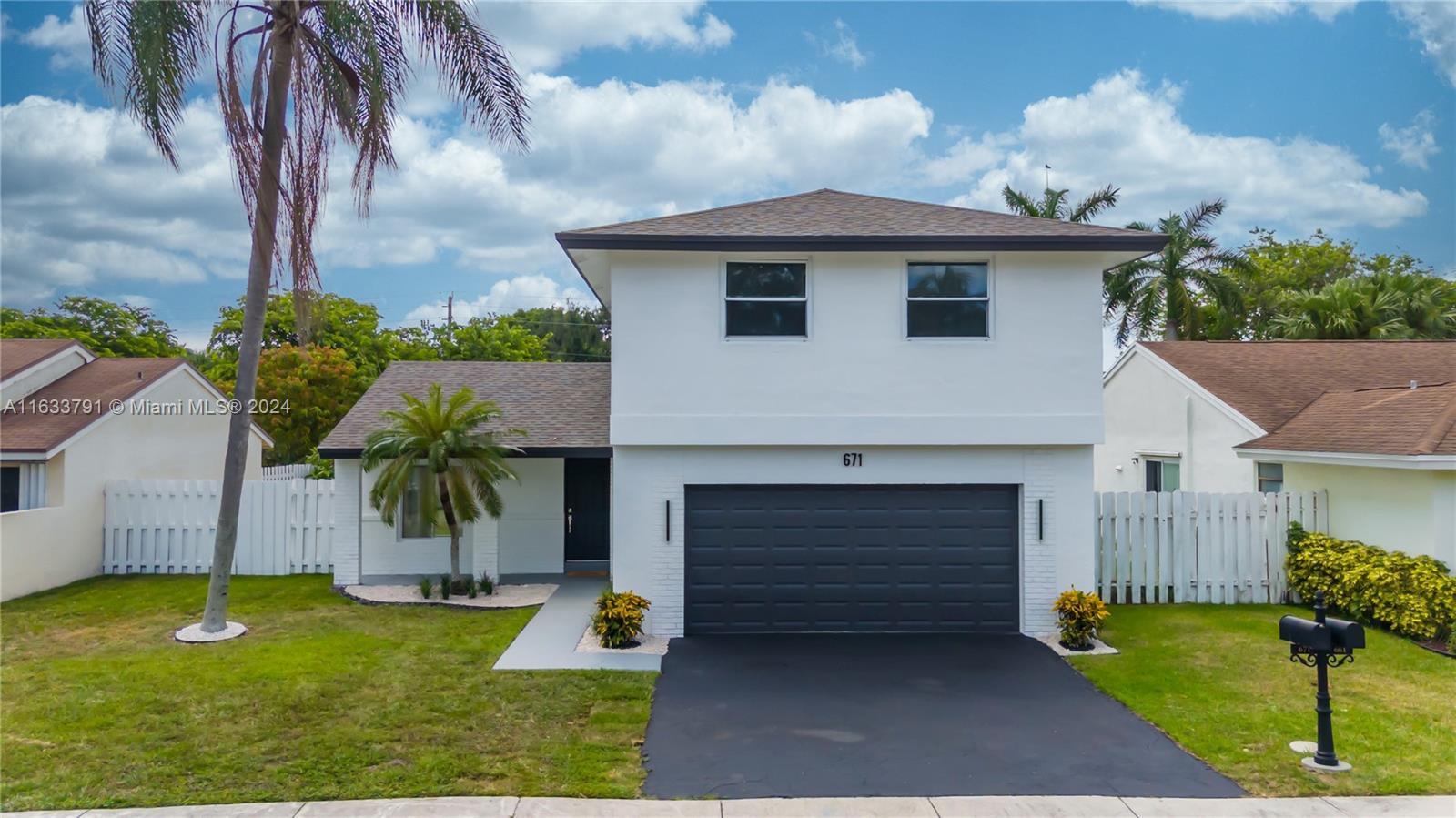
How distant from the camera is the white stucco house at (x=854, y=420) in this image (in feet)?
34.1

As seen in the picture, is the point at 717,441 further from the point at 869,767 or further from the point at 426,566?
the point at 426,566

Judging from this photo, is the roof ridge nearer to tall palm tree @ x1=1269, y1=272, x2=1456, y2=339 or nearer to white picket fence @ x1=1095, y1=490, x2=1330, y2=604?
white picket fence @ x1=1095, y1=490, x2=1330, y2=604

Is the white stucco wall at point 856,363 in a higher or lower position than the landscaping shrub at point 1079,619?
higher

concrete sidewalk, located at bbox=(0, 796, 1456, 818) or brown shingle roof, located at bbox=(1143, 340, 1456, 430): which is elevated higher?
brown shingle roof, located at bbox=(1143, 340, 1456, 430)

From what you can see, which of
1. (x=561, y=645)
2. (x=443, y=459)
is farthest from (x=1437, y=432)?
(x=443, y=459)

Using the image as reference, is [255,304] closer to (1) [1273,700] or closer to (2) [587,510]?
(2) [587,510]

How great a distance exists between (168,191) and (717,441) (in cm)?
1492

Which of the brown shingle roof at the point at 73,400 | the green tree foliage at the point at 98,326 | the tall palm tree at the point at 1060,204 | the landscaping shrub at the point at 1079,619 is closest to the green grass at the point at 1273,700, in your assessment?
the landscaping shrub at the point at 1079,619

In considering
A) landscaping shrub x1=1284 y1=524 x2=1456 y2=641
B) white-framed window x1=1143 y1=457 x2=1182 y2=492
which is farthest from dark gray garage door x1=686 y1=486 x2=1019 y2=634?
white-framed window x1=1143 y1=457 x2=1182 y2=492

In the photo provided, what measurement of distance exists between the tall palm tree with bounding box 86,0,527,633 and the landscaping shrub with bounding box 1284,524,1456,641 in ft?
40.7

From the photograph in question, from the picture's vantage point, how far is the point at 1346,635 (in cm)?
629

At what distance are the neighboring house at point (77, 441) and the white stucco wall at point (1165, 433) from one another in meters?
18.3

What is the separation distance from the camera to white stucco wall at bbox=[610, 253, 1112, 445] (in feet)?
34.1

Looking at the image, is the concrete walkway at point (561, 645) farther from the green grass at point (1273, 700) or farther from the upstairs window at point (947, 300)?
the upstairs window at point (947, 300)
